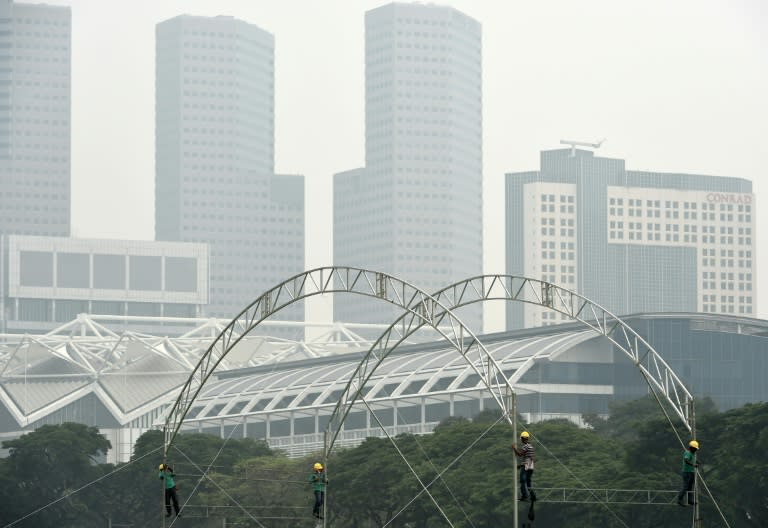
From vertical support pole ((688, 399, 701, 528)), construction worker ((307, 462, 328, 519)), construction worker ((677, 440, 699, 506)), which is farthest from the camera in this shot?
construction worker ((307, 462, 328, 519))

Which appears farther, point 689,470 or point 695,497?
point 695,497

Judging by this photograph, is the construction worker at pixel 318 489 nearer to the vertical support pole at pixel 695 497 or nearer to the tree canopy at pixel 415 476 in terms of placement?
the tree canopy at pixel 415 476

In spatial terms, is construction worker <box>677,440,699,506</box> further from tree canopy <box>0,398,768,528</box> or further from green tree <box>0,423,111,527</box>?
green tree <box>0,423,111,527</box>

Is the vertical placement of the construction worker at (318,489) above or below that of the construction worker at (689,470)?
below

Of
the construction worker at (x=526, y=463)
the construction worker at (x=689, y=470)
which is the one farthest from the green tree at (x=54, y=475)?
the construction worker at (x=689, y=470)

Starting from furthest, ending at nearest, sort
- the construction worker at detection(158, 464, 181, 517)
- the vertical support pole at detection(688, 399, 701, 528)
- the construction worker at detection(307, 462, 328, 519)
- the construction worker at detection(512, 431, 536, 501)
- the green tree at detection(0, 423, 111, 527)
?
the green tree at detection(0, 423, 111, 527) → the construction worker at detection(307, 462, 328, 519) → the construction worker at detection(158, 464, 181, 517) → the vertical support pole at detection(688, 399, 701, 528) → the construction worker at detection(512, 431, 536, 501)

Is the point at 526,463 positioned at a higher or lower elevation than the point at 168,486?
higher

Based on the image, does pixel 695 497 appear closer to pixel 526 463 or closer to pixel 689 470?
pixel 689 470

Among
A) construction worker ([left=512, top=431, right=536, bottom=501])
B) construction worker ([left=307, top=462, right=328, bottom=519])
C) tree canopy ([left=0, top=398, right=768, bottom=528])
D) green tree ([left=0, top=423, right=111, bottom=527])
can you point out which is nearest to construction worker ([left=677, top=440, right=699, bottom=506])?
construction worker ([left=512, top=431, right=536, bottom=501])

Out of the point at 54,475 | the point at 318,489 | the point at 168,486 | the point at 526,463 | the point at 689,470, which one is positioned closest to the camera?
the point at 526,463

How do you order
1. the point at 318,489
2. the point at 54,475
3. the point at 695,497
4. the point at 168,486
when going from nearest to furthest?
the point at 695,497
the point at 168,486
the point at 318,489
the point at 54,475

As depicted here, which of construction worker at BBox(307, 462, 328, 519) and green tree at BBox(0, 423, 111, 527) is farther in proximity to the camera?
green tree at BBox(0, 423, 111, 527)

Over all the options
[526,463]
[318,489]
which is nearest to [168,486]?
[318,489]

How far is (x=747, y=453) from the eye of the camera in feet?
211
